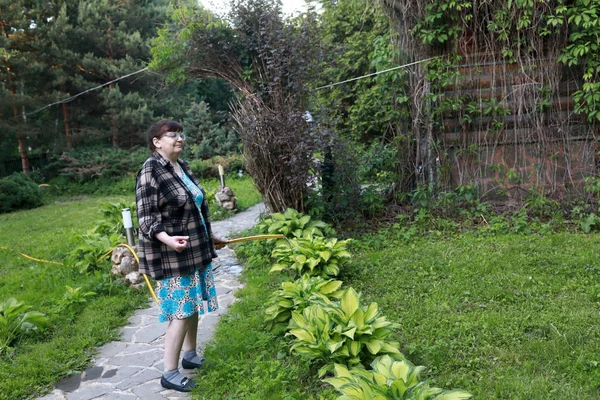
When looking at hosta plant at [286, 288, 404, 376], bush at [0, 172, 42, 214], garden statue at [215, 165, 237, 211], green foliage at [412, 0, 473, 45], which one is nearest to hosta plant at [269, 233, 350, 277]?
hosta plant at [286, 288, 404, 376]

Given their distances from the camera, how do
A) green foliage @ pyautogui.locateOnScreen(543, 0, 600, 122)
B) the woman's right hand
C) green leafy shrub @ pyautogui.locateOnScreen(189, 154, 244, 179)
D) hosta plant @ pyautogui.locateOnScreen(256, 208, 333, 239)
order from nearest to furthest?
the woman's right hand → hosta plant @ pyautogui.locateOnScreen(256, 208, 333, 239) → green foliage @ pyautogui.locateOnScreen(543, 0, 600, 122) → green leafy shrub @ pyautogui.locateOnScreen(189, 154, 244, 179)

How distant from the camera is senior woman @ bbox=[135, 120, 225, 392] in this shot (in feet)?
10.1

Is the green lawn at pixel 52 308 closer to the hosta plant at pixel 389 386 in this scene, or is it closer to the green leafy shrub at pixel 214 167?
the hosta plant at pixel 389 386

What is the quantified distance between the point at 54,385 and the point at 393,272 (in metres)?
3.10

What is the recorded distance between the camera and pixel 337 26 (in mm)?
14508

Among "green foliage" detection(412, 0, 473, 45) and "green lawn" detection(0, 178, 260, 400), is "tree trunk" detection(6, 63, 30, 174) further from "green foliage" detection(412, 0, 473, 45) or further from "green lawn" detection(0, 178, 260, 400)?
"green foliage" detection(412, 0, 473, 45)

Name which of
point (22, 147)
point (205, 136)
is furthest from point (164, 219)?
point (22, 147)

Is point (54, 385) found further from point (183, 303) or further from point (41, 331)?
point (183, 303)

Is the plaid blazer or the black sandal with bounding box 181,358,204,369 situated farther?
the black sandal with bounding box 181,358,204,369

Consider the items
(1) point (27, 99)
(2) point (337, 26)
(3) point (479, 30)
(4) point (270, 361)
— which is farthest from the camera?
(1) point (27, 99)

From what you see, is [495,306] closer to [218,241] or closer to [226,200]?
[218,241]

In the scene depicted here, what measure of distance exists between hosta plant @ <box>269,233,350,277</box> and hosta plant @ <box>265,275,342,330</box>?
0.56 m

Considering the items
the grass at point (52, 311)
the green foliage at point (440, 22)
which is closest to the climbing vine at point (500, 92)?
the green foliage at point (440, 22)

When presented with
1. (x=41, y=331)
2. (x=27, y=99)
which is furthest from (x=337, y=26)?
(x=41, y=331)
